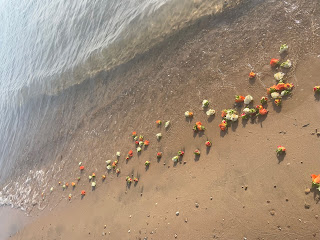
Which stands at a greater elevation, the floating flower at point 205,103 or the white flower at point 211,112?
the floating flower at point 205,103

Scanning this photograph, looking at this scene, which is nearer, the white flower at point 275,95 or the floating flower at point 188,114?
the white flower at point 275,95

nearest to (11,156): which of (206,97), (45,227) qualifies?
(45,227)

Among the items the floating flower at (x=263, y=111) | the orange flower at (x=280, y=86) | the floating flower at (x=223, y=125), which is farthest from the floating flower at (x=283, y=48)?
the floating flower at (x=223, y=125)

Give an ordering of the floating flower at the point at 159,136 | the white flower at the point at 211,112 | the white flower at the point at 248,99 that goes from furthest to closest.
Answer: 1. the floating flower at the point at 159,136
2. the white flower at the point at 211,112
3. the white flower at the point at 248,99

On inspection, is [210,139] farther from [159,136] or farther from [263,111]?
[159,136]

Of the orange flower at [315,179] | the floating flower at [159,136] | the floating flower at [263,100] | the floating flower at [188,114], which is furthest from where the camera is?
the floating flower at [159,136]

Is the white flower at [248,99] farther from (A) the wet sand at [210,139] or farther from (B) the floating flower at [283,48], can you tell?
(B) the floating flower at [283,48]

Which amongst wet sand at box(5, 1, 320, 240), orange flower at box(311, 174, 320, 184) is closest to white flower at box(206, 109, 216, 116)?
wet sand at box(5, 1, 320, 240)
